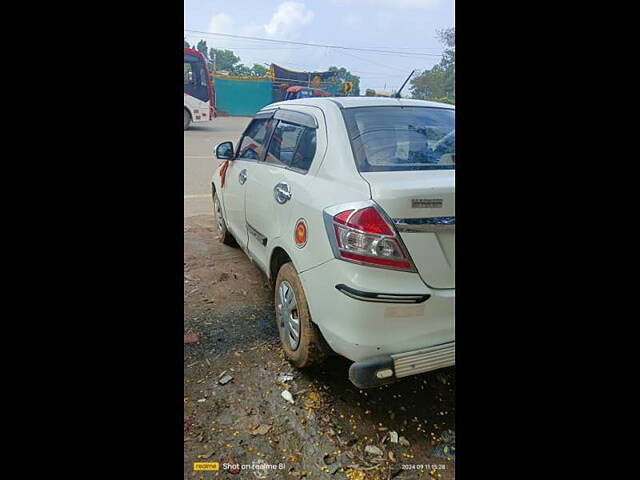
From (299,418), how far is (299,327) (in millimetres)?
384

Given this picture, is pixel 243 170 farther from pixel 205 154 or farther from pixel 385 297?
pixel 385 297

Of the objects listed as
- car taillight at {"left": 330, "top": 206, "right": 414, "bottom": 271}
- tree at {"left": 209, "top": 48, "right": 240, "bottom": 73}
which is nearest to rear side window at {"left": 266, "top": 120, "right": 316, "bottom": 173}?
tree at {"left": 209, "top": 48, "right": 240, "bottom": 73}

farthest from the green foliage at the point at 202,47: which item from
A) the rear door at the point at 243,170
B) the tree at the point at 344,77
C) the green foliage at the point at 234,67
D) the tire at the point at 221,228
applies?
the tire at the point at 221,228

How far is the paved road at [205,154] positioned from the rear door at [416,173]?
1180mm

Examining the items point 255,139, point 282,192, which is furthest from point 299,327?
point 255,139

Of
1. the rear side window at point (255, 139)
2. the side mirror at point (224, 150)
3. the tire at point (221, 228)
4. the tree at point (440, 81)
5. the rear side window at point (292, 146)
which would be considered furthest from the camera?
the tire at point (221, 228)

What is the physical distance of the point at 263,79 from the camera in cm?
241

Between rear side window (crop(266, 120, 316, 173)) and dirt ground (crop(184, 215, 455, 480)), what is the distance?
3.10 ft

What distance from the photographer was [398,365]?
156 centimetres

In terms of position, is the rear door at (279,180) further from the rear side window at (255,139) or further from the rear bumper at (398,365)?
the rear bumper at (398,365)

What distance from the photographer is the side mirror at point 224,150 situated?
305 centimetres
